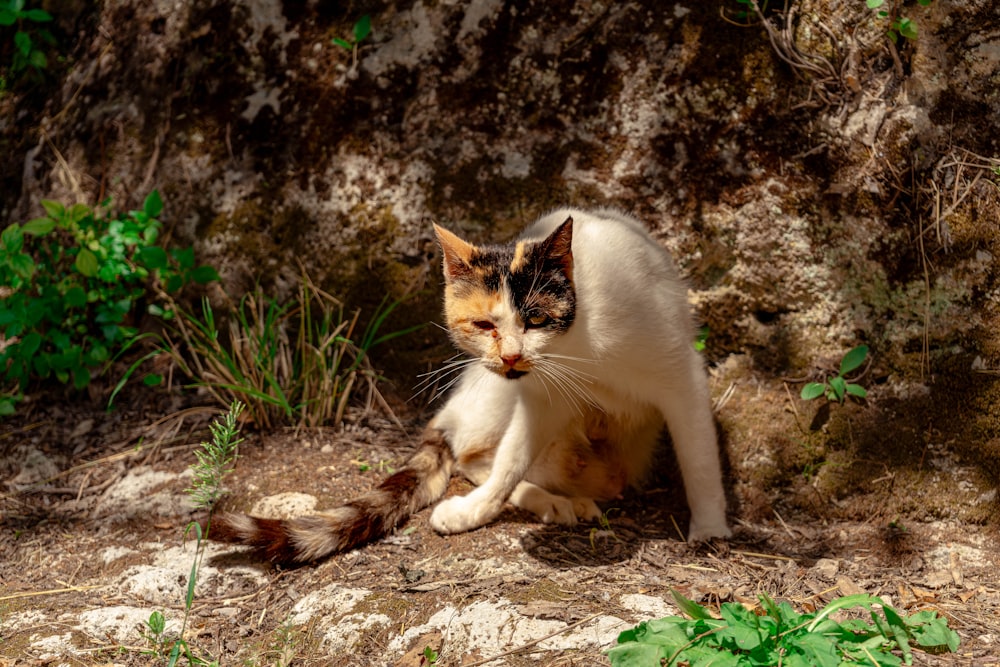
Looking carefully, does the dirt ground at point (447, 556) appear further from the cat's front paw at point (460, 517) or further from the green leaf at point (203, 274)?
the green leaf at point (203, 274)

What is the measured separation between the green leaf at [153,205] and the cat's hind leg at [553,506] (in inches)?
96.2

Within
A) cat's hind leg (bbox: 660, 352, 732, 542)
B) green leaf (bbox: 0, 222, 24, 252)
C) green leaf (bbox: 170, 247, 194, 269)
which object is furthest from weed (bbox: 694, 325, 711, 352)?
green leaf (bbox: 0, 222, 24, 252)

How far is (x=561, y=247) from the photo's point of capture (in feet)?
9.34

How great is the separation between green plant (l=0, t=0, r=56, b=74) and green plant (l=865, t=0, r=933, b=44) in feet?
15.2

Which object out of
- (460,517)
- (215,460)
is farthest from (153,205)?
(460,517)

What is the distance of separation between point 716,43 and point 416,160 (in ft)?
5.20

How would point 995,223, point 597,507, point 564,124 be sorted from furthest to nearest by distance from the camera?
point 564,124
point 597,507
point 995,223

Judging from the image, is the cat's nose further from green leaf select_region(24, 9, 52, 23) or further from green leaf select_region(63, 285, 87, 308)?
green leaf select_region(24, 9, 52, 23)

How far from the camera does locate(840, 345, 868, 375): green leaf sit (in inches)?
133

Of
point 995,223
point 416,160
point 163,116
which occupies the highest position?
point 163,116

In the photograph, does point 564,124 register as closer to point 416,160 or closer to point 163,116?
point 416,160

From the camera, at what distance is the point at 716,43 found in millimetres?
3744

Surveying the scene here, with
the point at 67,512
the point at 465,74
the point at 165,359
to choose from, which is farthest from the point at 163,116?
the point at 67,512

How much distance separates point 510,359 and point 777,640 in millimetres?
1215
